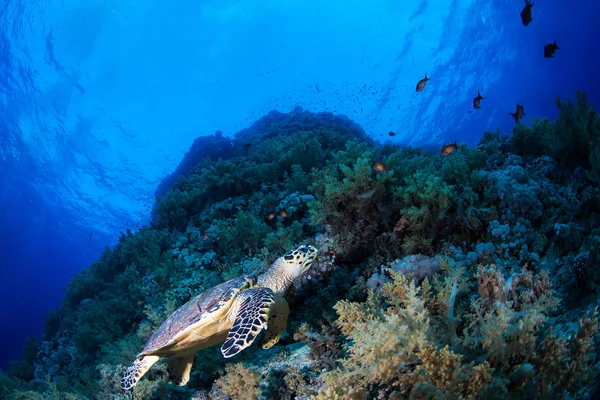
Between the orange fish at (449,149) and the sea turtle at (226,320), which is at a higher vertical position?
the orange fish at (449,149)

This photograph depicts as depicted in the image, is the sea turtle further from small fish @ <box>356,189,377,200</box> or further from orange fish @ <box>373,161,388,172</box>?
orange fish @ <box>373,161,388,172</box>

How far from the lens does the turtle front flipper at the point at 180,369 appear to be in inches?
146

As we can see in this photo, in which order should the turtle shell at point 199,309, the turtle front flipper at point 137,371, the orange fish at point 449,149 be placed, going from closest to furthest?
the turtle shell at point 199,309, the turtle front flipper at point 137,371, the orange fish at point 449,149

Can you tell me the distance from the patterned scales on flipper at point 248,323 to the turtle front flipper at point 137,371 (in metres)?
1.43

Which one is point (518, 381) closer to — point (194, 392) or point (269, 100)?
point (194, 392)

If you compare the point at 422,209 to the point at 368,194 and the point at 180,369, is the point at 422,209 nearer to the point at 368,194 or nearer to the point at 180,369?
the point at 368,194

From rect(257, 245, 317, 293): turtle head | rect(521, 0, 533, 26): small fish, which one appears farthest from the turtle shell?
rect(521, 0, 533, 26): small fish

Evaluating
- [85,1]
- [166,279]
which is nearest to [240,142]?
[166,279]

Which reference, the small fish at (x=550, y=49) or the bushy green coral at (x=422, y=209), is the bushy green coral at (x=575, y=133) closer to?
the small fish at (x=550, y=49)

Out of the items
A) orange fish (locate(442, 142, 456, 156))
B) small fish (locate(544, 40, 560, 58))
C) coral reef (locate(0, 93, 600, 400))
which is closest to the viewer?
coral reef (locate(0, 93, 600, 400))

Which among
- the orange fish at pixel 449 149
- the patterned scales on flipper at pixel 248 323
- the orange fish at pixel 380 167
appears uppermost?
the orange fish at pixel 449 149

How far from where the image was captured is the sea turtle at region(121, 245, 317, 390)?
277 cm

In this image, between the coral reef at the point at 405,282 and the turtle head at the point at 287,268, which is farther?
the turtle head at the point at 287,268

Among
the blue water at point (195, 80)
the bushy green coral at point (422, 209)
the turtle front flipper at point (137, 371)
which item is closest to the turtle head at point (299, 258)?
the bushy green coral at point (422, 209)
